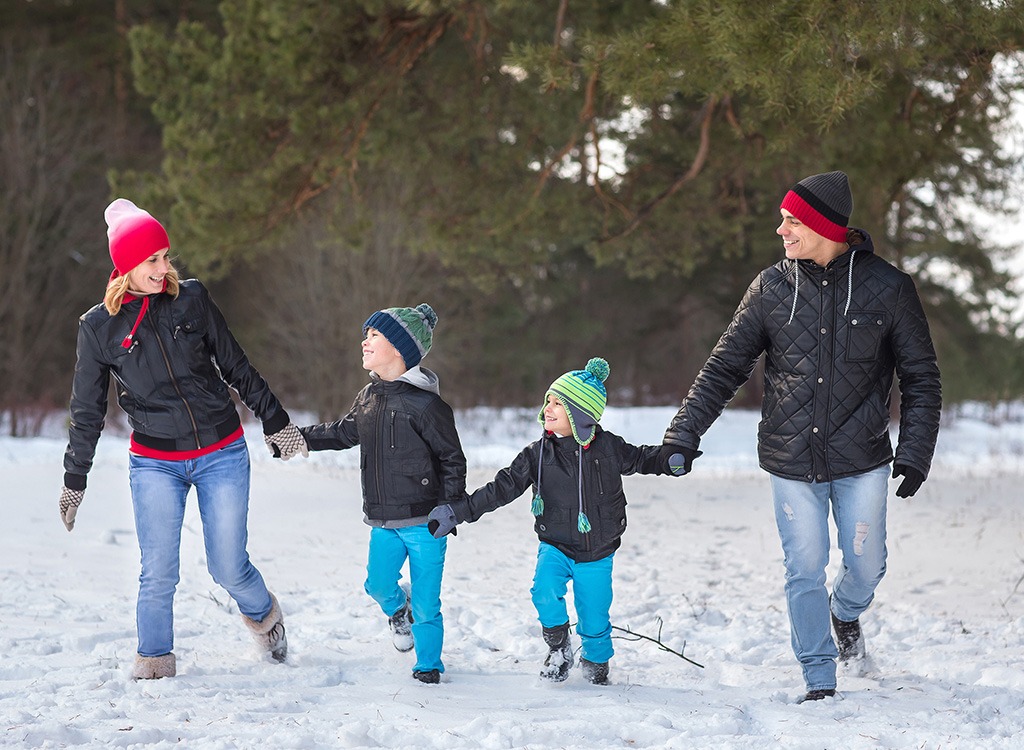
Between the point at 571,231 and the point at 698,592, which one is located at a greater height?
the point at 571,231

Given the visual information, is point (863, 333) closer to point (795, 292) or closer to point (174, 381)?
point (795, 292)

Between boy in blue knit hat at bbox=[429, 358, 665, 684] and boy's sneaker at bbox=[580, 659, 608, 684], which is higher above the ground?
boy in blue knit hat at bbox=[429, 358, 665, 684]

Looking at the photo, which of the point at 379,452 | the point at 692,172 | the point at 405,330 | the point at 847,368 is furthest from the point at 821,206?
the point at 692,172

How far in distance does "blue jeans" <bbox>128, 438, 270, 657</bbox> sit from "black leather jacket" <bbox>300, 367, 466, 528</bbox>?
560mm

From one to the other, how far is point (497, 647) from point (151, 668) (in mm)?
1695

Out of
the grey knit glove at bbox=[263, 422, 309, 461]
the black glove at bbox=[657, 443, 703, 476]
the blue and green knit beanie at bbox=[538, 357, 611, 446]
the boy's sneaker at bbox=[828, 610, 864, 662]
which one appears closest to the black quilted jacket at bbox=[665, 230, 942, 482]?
the black glove at bbox=[657, 443, 703, 476]

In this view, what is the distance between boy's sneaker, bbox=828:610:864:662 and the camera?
5086 mm

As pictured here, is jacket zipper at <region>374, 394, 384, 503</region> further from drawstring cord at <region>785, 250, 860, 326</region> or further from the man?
drawstring cord at <region>785, 250, 860, 326</region>

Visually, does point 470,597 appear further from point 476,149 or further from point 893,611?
point 476,149

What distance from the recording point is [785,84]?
5.90 m

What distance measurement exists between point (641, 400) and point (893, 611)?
2506 centimetres

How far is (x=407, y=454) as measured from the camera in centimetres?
473

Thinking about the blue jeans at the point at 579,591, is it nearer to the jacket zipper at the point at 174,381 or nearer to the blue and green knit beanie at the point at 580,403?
the blue and green knit beanie at the point at 580,403

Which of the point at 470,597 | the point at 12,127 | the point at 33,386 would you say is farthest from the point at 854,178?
the point at 33,386
